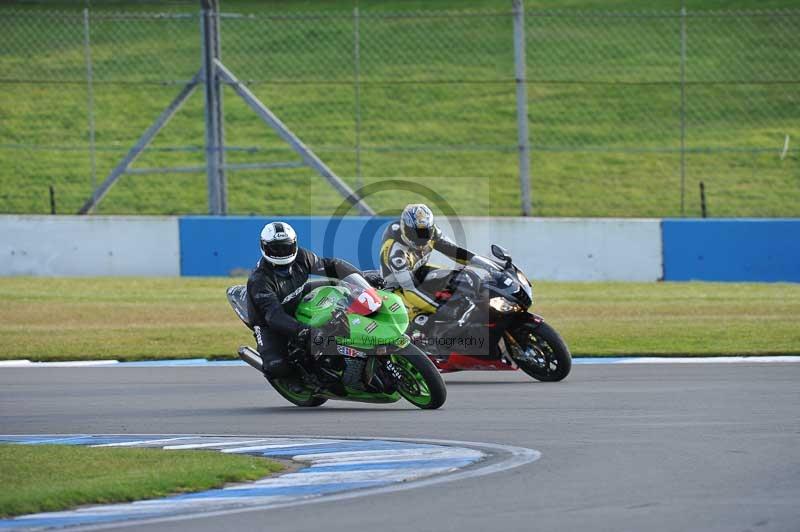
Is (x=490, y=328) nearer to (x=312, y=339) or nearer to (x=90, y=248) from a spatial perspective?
(x=312, y=339)

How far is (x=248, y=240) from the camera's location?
2066 cm

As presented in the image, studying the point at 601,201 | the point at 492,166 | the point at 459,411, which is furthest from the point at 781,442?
the point at 492,166

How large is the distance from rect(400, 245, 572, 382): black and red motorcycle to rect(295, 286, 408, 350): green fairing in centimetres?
169

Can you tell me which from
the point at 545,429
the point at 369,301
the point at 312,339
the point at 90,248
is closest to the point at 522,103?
the point at 90,248

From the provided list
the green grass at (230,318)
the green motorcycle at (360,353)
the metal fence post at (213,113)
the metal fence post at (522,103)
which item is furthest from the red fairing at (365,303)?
the metal fence post at (213,113)

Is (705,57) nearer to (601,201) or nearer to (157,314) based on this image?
(601,201)

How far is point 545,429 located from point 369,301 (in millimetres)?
1780

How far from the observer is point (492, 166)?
92.9ft

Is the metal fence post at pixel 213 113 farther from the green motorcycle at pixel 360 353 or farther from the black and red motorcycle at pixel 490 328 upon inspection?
the green motorcycle at pixel 360 353

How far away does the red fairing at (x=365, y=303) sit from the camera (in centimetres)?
1062

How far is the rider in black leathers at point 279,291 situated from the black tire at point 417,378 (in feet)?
2.30

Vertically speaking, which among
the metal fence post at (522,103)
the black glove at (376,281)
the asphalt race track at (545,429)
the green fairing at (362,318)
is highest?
the metal fence post at (522,103)

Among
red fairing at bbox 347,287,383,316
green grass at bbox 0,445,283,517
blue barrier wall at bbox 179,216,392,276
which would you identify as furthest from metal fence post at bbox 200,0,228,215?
green grass at bbox 0,445,283,517

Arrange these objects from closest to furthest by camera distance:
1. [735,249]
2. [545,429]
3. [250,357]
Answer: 1. [545,429]
2. [250,357]
3. [735,249]
